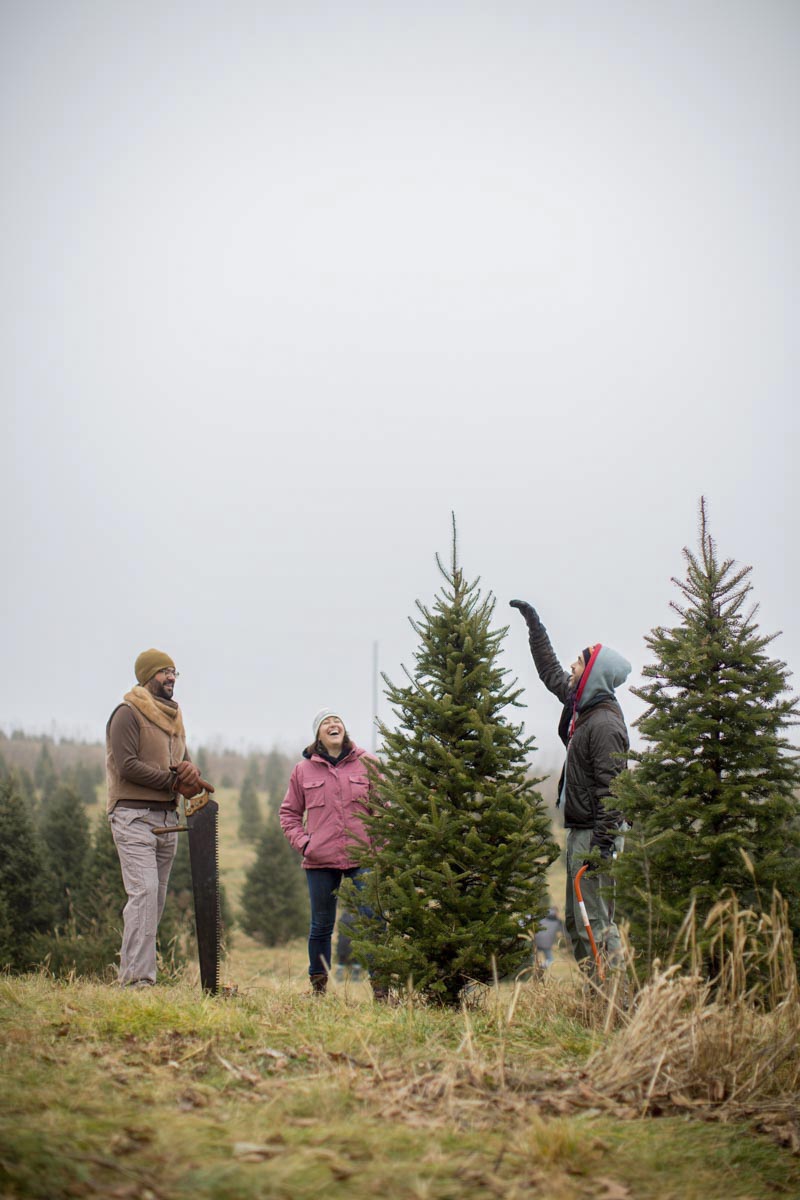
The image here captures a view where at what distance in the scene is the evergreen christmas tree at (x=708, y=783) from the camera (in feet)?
16.9

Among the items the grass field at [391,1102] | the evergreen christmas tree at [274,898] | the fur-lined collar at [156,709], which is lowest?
→ the evergreen christmas tree at [274,898]

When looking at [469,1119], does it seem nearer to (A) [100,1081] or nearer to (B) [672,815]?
(A) [100,1081]

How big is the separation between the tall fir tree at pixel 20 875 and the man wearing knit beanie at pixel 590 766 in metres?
14.7

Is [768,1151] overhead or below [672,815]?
below

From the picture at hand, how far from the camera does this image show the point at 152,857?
7004mm

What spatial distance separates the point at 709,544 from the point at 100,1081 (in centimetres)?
434

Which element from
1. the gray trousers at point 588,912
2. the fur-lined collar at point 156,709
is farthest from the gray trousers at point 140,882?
the gray trousers at point 588,912

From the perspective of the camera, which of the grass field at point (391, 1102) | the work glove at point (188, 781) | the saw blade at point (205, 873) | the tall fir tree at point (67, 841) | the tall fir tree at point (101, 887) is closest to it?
the grass field at point (391, 1102)

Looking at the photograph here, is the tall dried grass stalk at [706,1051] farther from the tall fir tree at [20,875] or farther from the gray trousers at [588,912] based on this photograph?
the tall fir tree at [20,875]

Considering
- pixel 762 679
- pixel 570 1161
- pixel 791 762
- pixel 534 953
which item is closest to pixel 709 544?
pixel 762 679

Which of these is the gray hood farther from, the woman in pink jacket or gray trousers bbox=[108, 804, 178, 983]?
gray trousers bbox=[108, 804, 178, 983]

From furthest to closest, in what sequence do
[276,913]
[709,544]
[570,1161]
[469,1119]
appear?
1. [276,913]
2. [709,544]
3. [469,1119]
4. [570,1161]

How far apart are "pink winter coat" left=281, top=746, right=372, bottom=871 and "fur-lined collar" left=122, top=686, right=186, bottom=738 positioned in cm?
110

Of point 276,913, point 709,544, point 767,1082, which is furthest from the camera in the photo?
Answer: point 276,913
